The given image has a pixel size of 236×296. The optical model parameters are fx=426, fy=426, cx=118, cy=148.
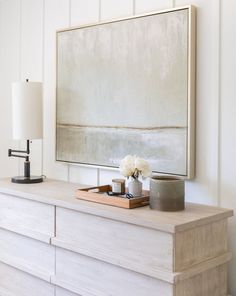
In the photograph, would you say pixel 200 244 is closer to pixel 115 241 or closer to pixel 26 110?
pixel 115 241

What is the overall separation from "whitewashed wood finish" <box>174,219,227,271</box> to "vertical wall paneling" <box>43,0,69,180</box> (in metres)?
1.19

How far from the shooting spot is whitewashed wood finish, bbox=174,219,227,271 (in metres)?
1.60

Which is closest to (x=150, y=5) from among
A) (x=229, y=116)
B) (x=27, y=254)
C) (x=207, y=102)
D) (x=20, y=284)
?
(x=207, y=102)

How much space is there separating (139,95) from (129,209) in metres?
0.66

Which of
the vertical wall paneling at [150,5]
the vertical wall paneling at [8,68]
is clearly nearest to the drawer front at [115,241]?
the vertical wall paneling at [150,5]

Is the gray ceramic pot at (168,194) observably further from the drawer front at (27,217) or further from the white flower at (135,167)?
the drawer front at (27,217)

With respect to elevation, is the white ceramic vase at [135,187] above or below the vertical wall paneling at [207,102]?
below

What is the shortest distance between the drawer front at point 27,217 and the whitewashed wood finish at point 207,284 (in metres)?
0.72

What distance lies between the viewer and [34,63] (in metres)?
2.87

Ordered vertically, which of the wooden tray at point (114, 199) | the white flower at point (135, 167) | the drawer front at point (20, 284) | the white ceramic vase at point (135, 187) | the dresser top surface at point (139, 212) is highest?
the white flower at point (135, 167)

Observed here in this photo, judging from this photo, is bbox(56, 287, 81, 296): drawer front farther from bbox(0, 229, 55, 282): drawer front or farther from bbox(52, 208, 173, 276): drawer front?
bbox(52, 208, 173, 276): drawer front

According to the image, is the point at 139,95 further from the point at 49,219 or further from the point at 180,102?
the point at 49,219

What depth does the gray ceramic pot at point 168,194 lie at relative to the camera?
69.5 inches

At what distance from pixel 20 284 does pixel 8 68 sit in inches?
61.6
